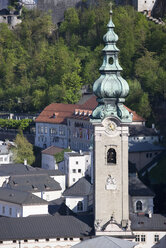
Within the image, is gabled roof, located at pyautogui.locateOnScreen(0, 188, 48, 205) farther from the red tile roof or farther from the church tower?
the red tile roof

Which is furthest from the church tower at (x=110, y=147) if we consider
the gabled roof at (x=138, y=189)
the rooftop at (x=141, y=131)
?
the rooftop at (x=141, y=131)

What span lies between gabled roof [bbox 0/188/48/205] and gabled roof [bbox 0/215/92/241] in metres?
14.5

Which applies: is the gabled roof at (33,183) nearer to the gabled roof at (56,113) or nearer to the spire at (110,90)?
the gabled roof at (56,113)

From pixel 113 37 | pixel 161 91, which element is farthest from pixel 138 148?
pixel 113 37

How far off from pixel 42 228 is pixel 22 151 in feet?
169

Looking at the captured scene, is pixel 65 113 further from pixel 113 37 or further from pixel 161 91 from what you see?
pixel 113 37

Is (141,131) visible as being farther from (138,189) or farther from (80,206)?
(138,189)

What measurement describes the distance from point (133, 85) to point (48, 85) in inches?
791

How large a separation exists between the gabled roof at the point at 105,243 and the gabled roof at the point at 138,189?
62.7ft

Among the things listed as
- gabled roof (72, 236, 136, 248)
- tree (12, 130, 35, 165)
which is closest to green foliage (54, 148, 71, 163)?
tree (12, 130, 35, 165)

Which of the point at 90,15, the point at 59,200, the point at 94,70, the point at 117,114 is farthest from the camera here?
the point at 90,15

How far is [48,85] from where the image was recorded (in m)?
169

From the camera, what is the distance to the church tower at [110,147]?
296ft

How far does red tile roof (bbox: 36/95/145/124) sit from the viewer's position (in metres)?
150
